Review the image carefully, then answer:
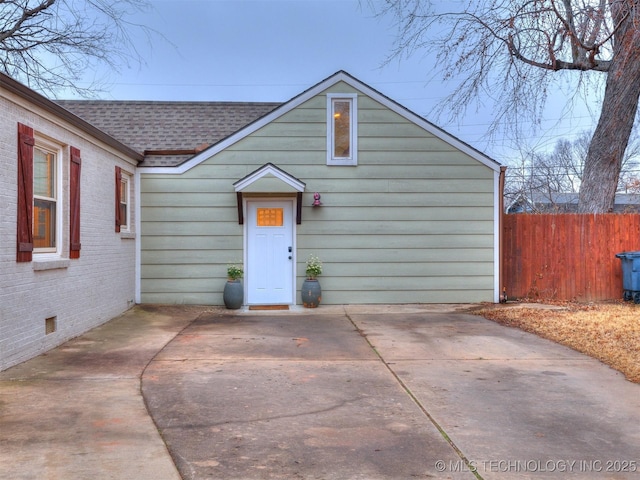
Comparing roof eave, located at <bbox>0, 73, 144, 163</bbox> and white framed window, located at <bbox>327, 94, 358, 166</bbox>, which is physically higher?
white framed window, located at <bbox>327, 94, 358, 166</bbox>

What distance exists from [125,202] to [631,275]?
998cm

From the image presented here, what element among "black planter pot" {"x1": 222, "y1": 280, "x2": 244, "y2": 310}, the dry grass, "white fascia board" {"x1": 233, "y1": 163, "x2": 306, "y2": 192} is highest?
"white fascia board" {"x1": 233, "y1": 163, "x2": 306, "y2": 192}

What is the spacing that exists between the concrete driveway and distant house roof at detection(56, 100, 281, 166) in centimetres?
546

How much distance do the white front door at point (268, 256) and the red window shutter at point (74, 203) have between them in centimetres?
356

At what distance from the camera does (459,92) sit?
975 centimetres

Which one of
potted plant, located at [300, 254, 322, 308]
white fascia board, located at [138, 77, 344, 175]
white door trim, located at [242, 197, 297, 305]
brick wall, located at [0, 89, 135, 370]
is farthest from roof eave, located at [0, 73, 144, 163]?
potted plant, located at [300, 254, 322, 308]

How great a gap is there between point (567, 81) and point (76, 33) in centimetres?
966

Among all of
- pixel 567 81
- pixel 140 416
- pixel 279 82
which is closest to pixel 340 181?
pixel 567 81

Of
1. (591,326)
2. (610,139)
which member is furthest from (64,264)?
(610,139)

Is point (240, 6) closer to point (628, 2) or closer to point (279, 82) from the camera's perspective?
point (628, 2)

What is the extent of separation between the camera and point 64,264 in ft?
21.6

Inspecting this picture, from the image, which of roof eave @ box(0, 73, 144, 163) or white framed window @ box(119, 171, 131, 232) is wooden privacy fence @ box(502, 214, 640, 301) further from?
roof eave @ box(0, 73, 144, 163)

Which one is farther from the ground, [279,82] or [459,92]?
[279,82]

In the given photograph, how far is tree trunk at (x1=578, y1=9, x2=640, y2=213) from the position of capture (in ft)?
36.3
